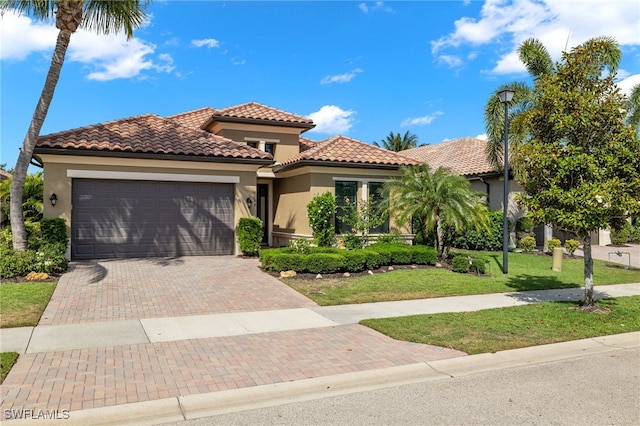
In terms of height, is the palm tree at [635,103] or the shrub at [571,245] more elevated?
the palm tree at [635,103]

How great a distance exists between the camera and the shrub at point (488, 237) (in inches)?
845

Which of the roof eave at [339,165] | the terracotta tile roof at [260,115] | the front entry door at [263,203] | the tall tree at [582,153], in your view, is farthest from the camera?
the front entry door at [263,203]

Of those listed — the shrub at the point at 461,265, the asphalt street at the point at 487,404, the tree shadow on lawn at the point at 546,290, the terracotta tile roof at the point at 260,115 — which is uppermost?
the terracotta tile roof at the point at 260,115

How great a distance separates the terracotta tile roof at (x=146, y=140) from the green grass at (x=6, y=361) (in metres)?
9.84

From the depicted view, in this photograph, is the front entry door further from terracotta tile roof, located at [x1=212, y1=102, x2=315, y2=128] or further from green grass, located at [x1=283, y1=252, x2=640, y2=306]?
green grass, located at [x1=283, y1=252, x2=640, y2=306]

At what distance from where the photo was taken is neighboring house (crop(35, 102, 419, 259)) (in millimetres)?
14570

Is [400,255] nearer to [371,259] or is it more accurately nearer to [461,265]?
[371,259]

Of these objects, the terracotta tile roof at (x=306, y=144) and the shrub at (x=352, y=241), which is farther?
the terracotta tile roof at (x=306, y=144)

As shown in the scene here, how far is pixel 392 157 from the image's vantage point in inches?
760

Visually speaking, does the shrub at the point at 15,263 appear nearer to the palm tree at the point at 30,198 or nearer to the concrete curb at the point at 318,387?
the palm tree at the point at 30,198

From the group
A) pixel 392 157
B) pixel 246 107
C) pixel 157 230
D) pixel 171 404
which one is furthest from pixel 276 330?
pixel 246 107

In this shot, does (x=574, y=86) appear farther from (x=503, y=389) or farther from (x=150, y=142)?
(x=150, y=142)

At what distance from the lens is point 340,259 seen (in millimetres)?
13344

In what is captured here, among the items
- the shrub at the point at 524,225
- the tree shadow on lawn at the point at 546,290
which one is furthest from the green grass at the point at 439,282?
the shrub at the point at 524,225
